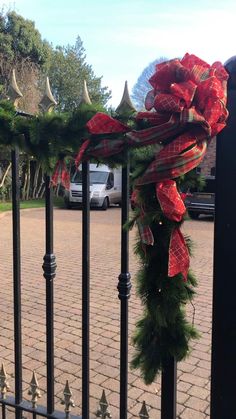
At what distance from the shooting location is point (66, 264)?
7570 millimetres

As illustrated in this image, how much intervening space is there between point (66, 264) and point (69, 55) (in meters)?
22.8

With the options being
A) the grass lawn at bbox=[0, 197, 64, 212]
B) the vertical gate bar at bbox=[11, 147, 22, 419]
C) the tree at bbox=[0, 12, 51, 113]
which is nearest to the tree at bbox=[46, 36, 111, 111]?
the tree at bbox=[0, 12, 51, 113]

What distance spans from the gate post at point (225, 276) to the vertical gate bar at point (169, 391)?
162mm

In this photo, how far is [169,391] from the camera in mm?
1630

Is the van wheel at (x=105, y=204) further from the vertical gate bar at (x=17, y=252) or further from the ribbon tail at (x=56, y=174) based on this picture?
the ribbon tail at (x=56, y=174)

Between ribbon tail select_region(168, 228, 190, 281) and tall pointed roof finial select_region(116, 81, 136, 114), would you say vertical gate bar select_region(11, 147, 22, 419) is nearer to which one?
tall pointed roof finial select_region(116, 81, 136, 114)

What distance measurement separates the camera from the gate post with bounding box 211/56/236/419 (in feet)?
4.71

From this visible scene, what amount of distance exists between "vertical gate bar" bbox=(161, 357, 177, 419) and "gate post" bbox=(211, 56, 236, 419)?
0.16 metres

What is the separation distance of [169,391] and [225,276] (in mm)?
518

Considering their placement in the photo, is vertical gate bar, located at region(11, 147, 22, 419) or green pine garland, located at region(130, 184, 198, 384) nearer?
green pine garland, located at region(130, 184, 198, 384)

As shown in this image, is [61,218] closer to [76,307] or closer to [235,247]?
[76,307]

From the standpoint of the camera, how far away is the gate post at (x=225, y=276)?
144 cm

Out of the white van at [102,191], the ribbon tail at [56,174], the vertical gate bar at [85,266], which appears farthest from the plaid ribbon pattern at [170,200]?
the white van at [102,191]

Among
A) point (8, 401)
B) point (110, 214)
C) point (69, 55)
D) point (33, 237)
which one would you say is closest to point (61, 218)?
point (110, 214)
